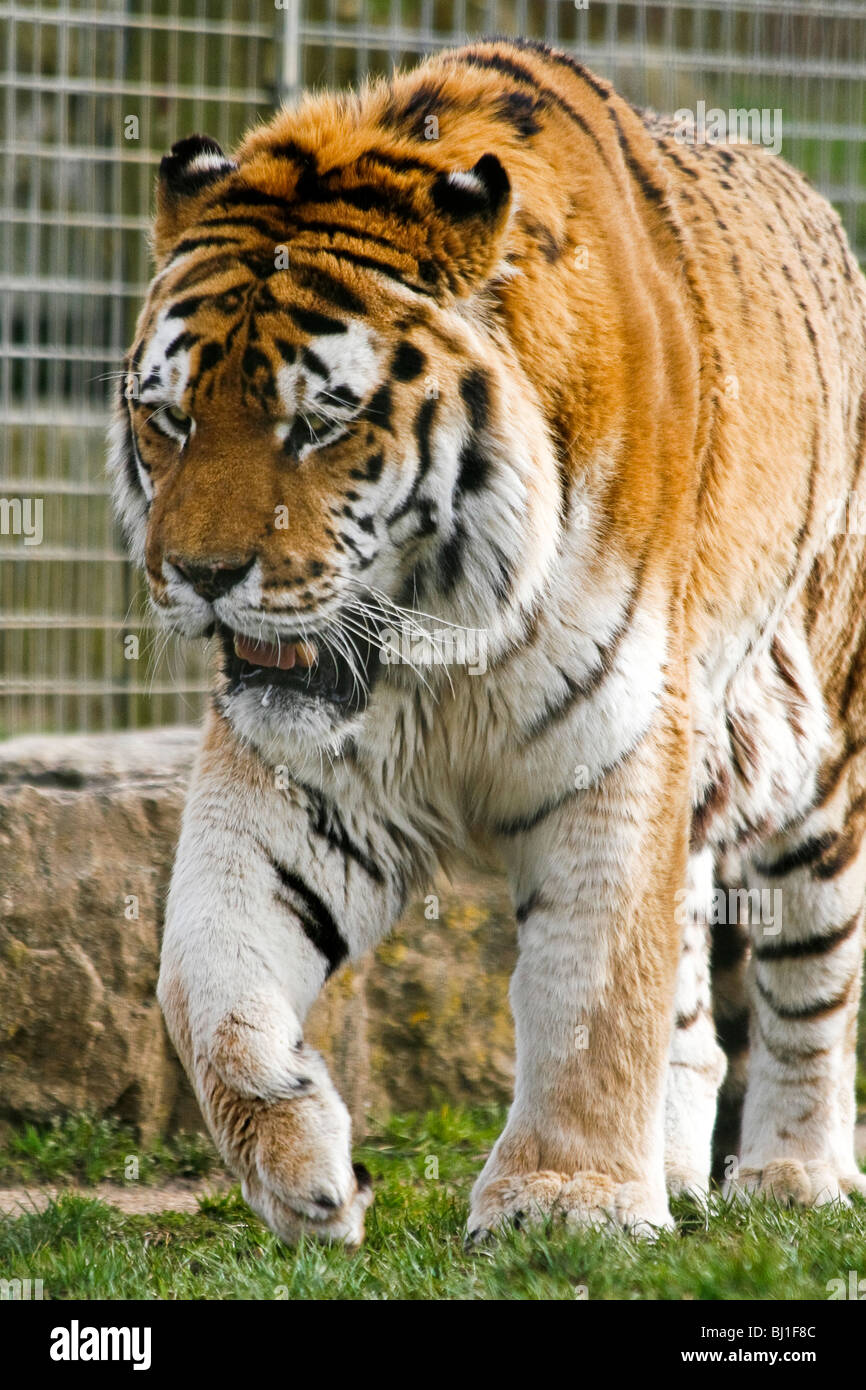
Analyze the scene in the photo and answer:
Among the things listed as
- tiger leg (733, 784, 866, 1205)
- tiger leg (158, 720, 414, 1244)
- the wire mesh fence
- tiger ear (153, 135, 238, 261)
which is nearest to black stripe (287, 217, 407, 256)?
tiger ear (153, 135, 238, 261)

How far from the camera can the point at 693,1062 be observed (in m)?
4.08

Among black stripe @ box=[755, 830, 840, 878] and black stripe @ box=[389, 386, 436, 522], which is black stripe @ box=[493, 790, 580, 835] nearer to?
black stripe @ box=[389, 386, 436, 522]

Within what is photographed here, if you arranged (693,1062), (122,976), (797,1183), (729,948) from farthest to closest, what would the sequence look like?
1. (729,948)
2. (122,976)
3. (693,1062)
4. (797,1183)

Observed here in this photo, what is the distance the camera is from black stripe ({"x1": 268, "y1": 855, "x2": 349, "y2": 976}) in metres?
3.30

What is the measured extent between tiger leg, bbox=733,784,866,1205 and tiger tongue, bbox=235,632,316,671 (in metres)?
1.52

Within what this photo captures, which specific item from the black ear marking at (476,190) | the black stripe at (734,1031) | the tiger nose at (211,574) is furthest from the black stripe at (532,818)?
the black stripe at (734,1031)

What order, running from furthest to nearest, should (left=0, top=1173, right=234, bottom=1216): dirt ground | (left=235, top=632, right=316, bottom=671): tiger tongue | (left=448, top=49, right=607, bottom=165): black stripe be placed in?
1. (left=0, top=1173, right=234, bottom=1216): dirt ground
2. (left=448, top=49, right=607, bottom=165): black stripe
3. (left=235, top=632, right=316, bottom=671): tiger tongue

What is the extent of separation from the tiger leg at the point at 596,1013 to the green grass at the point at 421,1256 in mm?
120

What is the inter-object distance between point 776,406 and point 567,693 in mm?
971

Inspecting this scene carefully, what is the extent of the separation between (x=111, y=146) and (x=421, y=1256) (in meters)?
4.37

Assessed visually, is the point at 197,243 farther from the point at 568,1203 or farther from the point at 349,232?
the point at 568,1203

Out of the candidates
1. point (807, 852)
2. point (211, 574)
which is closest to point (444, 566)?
point (211, 574)

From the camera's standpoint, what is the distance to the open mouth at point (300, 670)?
10.3 feet
